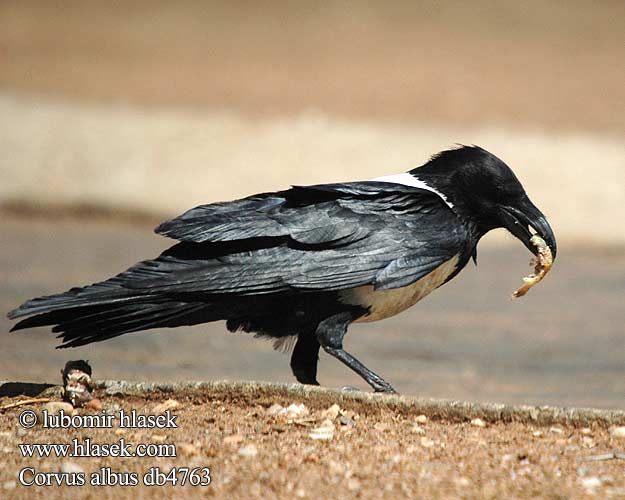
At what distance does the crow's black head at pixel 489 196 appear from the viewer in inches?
240

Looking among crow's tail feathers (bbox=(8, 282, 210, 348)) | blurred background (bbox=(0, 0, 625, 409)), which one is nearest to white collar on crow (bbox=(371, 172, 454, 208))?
crow's tail feathers (bbox=(8, 282, 210, 348))

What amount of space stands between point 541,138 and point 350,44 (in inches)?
268

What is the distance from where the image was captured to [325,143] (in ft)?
58.0

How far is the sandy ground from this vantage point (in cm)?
830

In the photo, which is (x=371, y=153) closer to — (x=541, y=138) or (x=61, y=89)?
(x=541, y=138)

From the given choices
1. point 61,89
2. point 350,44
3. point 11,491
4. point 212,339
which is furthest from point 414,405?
point 350,44

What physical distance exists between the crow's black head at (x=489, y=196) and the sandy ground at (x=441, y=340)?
1428mm

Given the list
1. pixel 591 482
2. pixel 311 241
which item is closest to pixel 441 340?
pixel 311 241

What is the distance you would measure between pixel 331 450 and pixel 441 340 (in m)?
5.68

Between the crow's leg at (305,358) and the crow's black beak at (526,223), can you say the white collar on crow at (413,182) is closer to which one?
the crow's black beak at (526,223)

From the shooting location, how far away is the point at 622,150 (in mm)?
17828

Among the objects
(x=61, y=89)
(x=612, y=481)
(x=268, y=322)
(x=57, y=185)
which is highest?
(x=61, y=89)

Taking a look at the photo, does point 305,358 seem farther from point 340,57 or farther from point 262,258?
point 340,57

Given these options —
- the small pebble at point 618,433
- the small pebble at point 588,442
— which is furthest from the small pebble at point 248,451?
the small pebble at point 618,433
